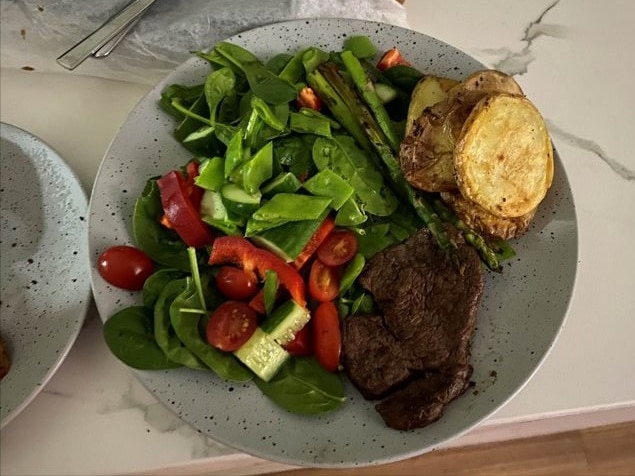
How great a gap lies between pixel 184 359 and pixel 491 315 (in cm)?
58

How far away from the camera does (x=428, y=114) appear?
128 cm

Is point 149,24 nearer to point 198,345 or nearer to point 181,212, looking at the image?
point 181,212

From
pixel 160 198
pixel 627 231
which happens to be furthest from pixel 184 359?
pixel 627 231

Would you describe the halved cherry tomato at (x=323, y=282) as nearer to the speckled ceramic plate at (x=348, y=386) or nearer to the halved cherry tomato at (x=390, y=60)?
the speckled ceramic plate at (x=348, y=386)

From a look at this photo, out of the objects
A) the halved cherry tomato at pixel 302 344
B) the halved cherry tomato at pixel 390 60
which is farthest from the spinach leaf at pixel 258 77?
the halved cherry tomato at pixel 302 344

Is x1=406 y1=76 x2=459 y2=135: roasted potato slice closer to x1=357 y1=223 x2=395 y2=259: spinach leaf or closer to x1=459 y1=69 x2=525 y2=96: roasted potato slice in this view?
x1=459 y1=69 x2=525 y2=96: roasted potato slice

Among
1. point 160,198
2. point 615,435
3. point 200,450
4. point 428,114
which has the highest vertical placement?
point 428,114

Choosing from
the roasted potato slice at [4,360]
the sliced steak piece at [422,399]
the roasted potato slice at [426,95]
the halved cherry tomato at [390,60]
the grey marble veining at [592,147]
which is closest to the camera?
the sliced steak piece at [422,399]

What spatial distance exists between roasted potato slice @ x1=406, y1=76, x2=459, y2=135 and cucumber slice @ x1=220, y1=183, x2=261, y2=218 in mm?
346

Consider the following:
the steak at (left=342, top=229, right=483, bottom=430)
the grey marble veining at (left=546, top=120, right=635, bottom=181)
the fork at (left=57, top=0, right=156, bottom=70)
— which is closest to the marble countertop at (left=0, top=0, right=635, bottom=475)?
the grey marble veining at (left=546, top=120, right=635, bottom=181)

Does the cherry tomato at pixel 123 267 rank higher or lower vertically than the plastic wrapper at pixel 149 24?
lower

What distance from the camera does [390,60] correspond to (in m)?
1.46

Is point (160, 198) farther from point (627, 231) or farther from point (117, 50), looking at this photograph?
point (627, 231)

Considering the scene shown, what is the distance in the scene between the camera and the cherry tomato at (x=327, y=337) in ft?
4.00
